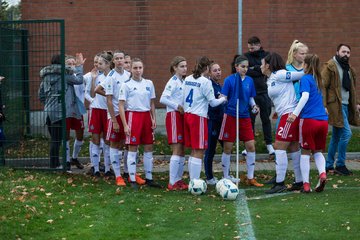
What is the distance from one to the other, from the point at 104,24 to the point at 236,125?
7.22 metres

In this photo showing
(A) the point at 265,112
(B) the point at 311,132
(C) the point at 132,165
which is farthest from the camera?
(A) the point at 265,112

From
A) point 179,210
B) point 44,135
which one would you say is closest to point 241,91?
point 179,210

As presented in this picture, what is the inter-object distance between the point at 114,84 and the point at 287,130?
272 cm

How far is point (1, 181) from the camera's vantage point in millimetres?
11945

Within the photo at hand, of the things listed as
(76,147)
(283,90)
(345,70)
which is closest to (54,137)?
(76,147)

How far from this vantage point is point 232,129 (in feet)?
39.1

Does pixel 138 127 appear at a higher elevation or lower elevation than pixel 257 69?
lower

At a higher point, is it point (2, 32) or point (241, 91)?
point (2, 32)

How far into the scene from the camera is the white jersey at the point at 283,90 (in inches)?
431

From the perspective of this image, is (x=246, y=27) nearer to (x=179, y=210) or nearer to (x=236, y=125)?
(x=236, y=125)

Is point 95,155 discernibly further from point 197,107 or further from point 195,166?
point 197,107

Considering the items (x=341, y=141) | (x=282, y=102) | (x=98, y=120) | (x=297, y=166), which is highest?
(x=282, y=102)

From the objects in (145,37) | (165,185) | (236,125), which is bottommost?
(165,185)

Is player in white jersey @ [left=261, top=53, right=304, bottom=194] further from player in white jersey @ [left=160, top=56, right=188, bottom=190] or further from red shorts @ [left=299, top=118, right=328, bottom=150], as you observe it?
player in white jersey @ [left=160, top=56, right=188, bottom=190]
